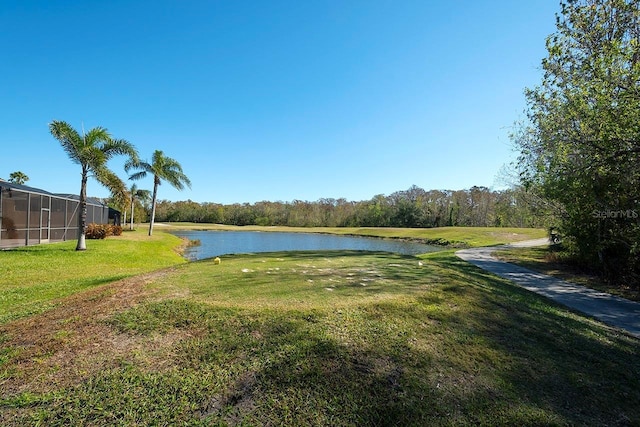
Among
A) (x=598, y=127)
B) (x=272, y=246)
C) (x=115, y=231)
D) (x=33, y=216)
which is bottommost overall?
(x=272, y=246)

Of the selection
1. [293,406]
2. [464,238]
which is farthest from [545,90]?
[464,238]

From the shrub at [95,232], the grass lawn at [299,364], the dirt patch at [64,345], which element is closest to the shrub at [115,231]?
the shrub at [95,232]

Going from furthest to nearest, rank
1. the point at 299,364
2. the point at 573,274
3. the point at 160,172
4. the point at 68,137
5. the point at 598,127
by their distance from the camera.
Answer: the point at 160,172 < the point at 68,137 < the point at 573,274 < the point at 598,127 < the point at 299,364

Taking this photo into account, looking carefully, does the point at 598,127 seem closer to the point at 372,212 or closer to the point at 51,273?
the point at 51,273

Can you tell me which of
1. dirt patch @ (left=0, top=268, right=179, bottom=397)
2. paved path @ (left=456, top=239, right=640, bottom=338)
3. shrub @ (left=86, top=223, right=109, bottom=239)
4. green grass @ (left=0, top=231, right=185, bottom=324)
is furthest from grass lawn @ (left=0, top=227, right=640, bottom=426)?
shrub @ (left=86, top=223, right=109, bottom=239)

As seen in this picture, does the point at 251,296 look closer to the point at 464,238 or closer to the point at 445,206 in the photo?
the point at 464,238

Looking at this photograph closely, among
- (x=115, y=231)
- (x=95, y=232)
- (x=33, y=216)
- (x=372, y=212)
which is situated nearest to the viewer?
(x=33, y=216)

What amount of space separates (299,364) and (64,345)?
2291 mm

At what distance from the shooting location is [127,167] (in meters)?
25.8

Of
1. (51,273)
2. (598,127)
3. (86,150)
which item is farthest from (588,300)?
(86,150)

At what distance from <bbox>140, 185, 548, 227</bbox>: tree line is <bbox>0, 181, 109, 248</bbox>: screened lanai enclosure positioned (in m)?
63.3

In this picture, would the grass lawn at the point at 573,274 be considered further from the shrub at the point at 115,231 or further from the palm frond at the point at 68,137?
→ the shrub at the point at 115,231

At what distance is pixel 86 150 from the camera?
13477 mm

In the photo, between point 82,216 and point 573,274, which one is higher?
point 82,216
